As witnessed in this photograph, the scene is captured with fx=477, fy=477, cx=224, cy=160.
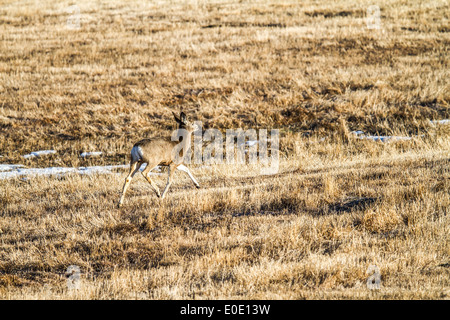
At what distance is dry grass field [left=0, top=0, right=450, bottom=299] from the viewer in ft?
20.8

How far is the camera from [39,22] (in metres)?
37.3

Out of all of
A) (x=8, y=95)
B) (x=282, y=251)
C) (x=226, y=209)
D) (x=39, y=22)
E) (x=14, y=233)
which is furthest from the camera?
(x=39, y=22)

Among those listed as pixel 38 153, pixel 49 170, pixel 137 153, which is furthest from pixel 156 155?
pixel 38 153

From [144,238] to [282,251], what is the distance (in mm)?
2293

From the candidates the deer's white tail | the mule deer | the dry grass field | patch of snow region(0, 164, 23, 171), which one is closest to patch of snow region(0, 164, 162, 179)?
patch of snow region(0, 164, 23, 171)

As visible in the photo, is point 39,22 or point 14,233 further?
point 39,22

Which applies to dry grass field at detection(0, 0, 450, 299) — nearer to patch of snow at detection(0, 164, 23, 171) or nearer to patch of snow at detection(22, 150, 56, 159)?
patch of snow at detection(22, 150, 56, 159)

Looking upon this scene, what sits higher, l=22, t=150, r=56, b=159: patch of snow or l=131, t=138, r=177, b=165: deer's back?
l=22, t=150, r=56, b=159: patch of snow

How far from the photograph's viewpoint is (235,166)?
13.4m

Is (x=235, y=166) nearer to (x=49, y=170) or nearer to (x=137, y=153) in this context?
(x=137, y=153)

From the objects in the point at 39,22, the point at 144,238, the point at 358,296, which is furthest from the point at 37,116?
the point at 39,22
